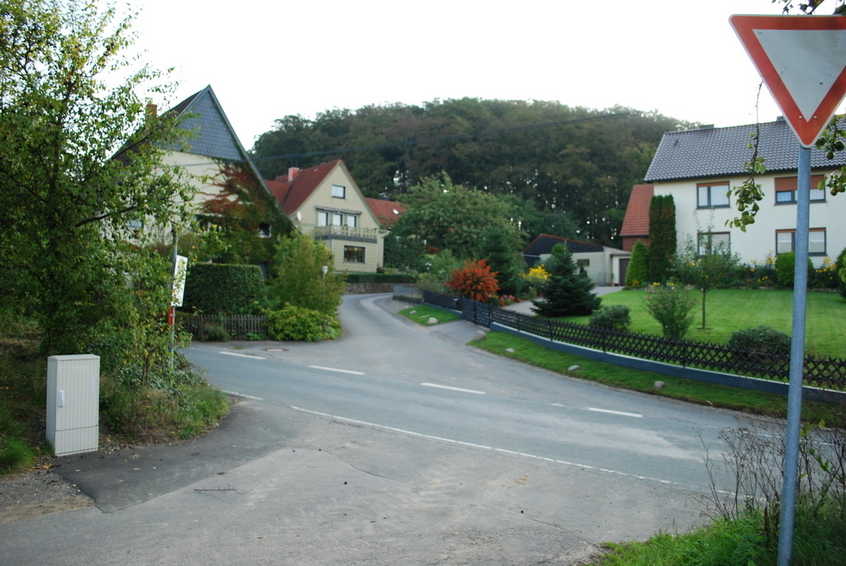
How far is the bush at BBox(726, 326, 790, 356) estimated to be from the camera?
13.3 metres

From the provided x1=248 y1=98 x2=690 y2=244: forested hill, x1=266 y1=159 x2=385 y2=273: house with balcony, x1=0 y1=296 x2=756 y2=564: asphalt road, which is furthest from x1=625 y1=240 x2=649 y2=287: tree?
x1=248 y1=98 x2=690 y2=244: forested hill

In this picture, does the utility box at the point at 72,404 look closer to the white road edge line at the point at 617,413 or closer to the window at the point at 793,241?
the white road edge line at the point at 617,413

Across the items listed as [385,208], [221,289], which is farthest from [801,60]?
[385,208]

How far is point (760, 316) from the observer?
68.8ft

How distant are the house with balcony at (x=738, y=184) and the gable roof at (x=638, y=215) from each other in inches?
138

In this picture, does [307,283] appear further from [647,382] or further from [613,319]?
[647,382]

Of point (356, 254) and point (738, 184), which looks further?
point (356, 254)

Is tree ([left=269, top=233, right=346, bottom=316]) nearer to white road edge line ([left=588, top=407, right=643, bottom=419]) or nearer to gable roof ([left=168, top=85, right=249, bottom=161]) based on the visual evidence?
gable roof ([left=168, top=85, right=249, bottom=161])

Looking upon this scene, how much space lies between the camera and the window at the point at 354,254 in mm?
52062

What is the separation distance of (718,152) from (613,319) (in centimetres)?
2211

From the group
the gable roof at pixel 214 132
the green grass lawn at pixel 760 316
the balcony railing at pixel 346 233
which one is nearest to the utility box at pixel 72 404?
the green grass lawn at pixel 760 316

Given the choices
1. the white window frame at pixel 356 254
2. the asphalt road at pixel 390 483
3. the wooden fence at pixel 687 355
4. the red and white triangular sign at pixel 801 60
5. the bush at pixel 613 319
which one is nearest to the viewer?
the red and white triangular sign at pixel 801 60

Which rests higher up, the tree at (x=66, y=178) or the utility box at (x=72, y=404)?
the tree at (x=66, y=178)

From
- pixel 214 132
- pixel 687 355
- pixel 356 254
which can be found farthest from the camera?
pixel 356 254
